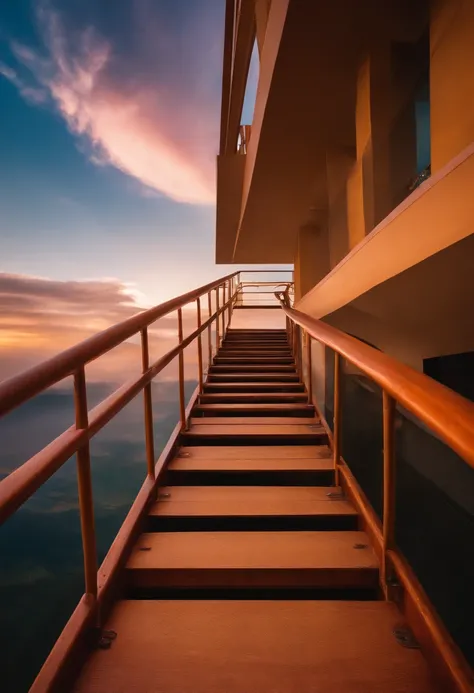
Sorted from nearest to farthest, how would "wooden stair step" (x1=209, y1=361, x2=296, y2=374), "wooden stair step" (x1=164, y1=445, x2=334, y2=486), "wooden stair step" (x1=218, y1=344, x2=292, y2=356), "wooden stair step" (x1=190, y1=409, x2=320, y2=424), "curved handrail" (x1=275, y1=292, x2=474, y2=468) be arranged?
"curved handrail" (x1=275, y1=292, x2=474, y2=468) → "wooden stair step" (x1=164, y1=445, x2=334, y2=486) → "wooden stair step" (x1=190, y1=409, x2=320, y2=424) → "wooden stair step" (x1=209, y1=361, x2=296, y2=374) → "wooden stair step" (x1=218, y1=344, x2=292, y2=356)

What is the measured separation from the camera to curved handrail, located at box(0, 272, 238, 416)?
852 millimetres

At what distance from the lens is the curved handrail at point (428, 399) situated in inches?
28.5

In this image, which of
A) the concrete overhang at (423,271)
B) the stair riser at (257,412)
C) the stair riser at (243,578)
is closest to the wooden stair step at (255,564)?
the stair riser at (243,578)

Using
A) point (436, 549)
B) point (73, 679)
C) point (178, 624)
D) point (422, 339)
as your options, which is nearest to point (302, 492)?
point (178, 624)

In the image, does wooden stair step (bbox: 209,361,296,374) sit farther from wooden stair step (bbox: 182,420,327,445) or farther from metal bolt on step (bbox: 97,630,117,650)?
metal bolt on step (bbox: 97,630,117,650)

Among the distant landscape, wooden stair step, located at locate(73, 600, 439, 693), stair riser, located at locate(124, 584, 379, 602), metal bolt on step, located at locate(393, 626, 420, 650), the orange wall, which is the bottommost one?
the distant landscape

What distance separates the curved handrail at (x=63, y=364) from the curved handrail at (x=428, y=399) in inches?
31.6

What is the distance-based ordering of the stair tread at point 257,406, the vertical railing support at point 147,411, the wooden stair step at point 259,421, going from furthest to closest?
the stair tread at point 257,406 < the wooden stair step at point 259,421 < the vertical railing support at point 147,411

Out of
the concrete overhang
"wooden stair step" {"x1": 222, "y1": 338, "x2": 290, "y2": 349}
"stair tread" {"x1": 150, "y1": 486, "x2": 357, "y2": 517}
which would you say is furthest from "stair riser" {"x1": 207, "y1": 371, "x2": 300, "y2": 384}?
"stair tread" {"x1": 150, "y1": 486, "x2": 357, "y2": 517}

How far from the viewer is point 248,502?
2010 millimetres

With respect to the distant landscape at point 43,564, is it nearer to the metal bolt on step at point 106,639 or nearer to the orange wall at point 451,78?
the metal bolt on step at point 106,639

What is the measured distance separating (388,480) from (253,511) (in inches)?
31.3

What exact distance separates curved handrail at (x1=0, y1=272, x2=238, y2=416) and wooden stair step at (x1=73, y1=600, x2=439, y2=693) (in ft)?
2.44

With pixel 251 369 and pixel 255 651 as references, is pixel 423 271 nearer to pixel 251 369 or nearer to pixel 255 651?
pixel 255 651
